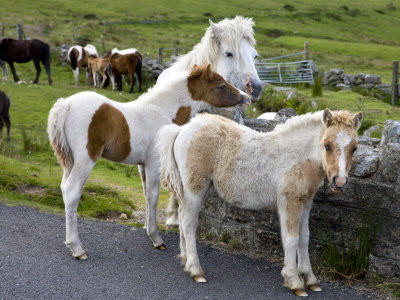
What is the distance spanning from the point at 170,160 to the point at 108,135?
2.90 ft

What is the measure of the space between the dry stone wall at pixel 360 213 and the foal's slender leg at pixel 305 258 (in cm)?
51

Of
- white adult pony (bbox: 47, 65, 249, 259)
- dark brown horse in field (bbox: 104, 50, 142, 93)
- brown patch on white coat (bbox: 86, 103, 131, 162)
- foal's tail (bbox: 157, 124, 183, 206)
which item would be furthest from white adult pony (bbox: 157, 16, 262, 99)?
dark brown horse in field (bbox: 104, 50, 142, 93)

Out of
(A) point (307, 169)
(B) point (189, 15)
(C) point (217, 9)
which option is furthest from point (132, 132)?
(C) point (217, 9)

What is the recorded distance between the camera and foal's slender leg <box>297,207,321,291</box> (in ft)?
17.1

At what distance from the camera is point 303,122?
511cm

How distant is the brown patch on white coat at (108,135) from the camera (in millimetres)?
5848

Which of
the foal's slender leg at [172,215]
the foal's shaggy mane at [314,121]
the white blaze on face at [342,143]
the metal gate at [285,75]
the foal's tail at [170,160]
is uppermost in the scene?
the foal's shaggy mane at [314,121]

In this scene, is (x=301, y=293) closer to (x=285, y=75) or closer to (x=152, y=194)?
(x=152, y=194)

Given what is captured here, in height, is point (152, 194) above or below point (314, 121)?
below

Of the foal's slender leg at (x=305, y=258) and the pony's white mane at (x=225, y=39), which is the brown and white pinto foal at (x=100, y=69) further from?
the foal's slender leg at (x=305, y=258)

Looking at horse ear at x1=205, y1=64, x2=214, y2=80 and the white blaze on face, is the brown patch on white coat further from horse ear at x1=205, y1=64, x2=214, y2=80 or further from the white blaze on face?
the white blaze on face

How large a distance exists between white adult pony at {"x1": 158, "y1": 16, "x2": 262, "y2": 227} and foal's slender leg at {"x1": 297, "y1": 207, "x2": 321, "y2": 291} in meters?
2.28

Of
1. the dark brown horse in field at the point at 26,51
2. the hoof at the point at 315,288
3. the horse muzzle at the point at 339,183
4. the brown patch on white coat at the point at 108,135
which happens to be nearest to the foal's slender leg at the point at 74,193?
the brown patch on white coat at the point at 108,135

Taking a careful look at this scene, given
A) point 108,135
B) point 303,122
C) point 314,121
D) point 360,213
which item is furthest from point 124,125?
point 360,213
